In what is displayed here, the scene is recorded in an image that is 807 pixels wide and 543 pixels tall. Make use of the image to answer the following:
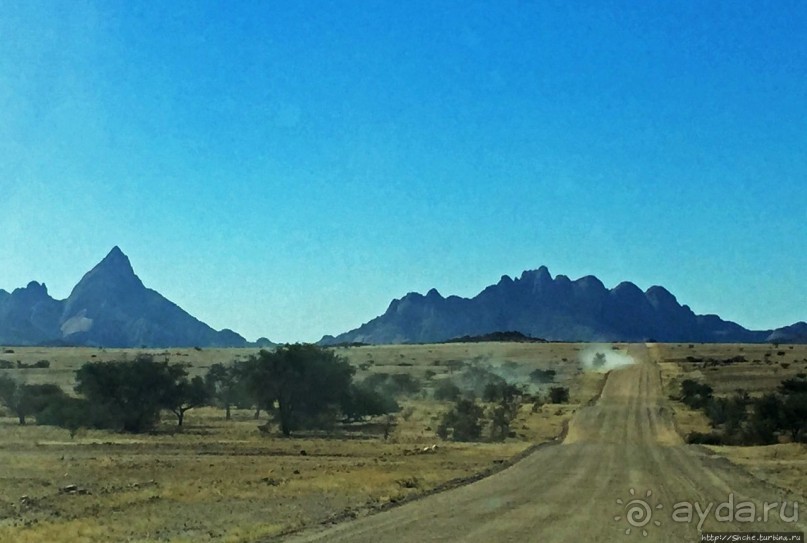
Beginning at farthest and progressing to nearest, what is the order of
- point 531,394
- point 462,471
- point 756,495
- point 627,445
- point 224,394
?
point 531,394, point 224,394, point 627,445, point 462,471, point 756,495

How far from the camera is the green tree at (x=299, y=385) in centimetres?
5888

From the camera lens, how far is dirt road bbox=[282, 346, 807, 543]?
1956cm

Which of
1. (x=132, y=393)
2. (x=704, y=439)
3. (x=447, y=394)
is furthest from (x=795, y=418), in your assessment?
(x=132, y=393)

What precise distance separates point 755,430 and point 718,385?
1886 inches

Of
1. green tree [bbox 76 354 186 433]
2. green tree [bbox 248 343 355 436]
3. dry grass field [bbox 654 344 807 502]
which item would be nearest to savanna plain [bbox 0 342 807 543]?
dry grass field [bbox 654 344 807 502]

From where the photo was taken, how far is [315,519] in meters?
22.3

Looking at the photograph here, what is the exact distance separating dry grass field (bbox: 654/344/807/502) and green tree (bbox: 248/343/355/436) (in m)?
22.7

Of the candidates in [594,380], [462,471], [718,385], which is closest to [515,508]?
[462,471]

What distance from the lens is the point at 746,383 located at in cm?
9881

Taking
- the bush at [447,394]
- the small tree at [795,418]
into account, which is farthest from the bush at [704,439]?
the bush at [447,394]

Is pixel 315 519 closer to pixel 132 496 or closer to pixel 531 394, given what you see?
pixel 132 496

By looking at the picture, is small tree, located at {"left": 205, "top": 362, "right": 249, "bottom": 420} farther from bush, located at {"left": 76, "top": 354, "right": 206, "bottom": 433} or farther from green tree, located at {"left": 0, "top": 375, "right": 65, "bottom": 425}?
green tree, located at {"left": 0, "top": 375, "right": 65, "bottom": 425}

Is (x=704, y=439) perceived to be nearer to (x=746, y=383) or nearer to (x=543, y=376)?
(x=746, y=383)

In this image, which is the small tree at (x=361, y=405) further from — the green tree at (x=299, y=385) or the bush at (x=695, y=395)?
the bush at (x=695, y=395)
